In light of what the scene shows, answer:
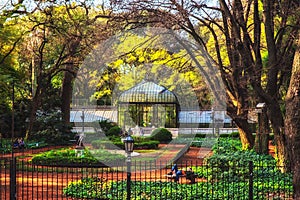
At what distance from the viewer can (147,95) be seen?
31188 millimetres

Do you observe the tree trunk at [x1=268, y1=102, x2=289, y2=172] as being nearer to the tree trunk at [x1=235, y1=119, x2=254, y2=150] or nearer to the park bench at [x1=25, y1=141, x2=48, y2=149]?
the tree trunk at [x1=235, y1=119, x2=254, y2=150]

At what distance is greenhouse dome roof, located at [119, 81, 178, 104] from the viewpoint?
30.9 meters

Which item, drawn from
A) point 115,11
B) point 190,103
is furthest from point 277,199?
point 190,103

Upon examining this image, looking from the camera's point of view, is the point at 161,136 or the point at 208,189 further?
the point at 161,136

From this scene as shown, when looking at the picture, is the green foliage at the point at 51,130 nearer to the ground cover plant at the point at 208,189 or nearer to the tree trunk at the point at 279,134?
the ground cover plant at the point at 208,189

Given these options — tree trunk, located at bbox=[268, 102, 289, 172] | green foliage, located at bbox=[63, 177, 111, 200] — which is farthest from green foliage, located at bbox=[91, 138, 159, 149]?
tree trunk, located at bbox=[268, 102, 289, 172]

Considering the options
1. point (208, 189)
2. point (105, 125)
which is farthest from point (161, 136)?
point (208, 189)

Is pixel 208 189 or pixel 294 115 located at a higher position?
pixel 294 115

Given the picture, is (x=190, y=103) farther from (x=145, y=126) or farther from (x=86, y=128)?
(x=86, y=128)

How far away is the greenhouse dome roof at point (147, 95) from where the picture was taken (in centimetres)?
3094

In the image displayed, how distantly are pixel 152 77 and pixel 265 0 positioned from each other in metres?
17.9

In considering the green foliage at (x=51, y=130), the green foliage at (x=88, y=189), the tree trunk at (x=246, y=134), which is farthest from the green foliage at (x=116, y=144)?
the green foliage at (x=88, y=189)

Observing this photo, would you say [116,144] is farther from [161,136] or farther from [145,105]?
[145,105]

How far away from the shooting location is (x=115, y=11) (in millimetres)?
15242
